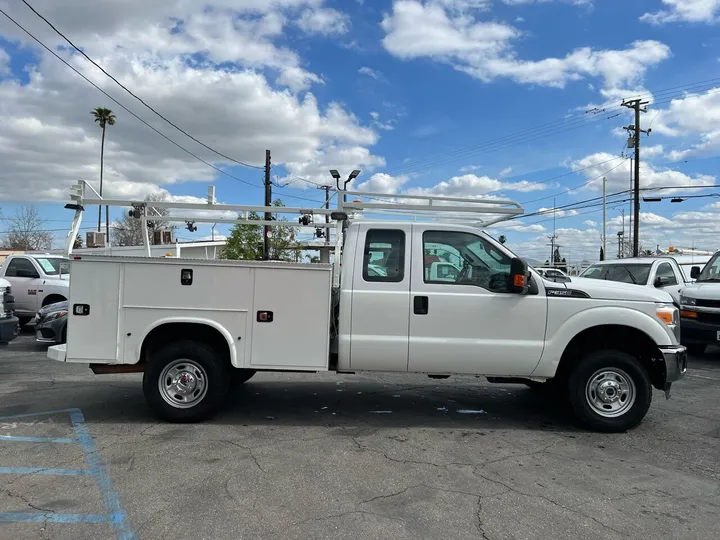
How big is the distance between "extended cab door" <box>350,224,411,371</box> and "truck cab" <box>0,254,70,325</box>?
31.8 ft

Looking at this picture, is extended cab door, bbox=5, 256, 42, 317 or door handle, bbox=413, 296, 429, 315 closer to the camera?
door handle, bbox=413, 296, 429, 315

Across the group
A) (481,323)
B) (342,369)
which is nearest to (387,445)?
(342,369)

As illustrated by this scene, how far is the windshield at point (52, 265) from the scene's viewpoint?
12961 millimetres

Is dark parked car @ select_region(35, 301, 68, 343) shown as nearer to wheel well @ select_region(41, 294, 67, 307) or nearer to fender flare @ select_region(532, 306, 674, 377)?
wheel well @ select_region(41, 294, 67, 307)

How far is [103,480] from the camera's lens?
434 centimetres

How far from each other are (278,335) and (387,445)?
1545 mm

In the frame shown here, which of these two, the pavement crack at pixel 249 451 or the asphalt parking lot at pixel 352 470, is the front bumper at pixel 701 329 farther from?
the pavement crack at pixel 249 451

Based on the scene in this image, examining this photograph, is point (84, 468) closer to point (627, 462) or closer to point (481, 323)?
point (481, 323)

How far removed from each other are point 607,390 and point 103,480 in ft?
15.8

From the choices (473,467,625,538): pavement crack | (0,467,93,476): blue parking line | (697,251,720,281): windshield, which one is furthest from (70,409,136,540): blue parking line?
(697,251,720,281): windshield

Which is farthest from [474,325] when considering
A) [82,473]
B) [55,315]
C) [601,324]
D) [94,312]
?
[55,315]

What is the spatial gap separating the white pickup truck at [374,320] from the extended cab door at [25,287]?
834 centimetres

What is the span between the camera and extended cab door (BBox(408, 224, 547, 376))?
5555mm

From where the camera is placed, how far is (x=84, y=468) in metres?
4.57
